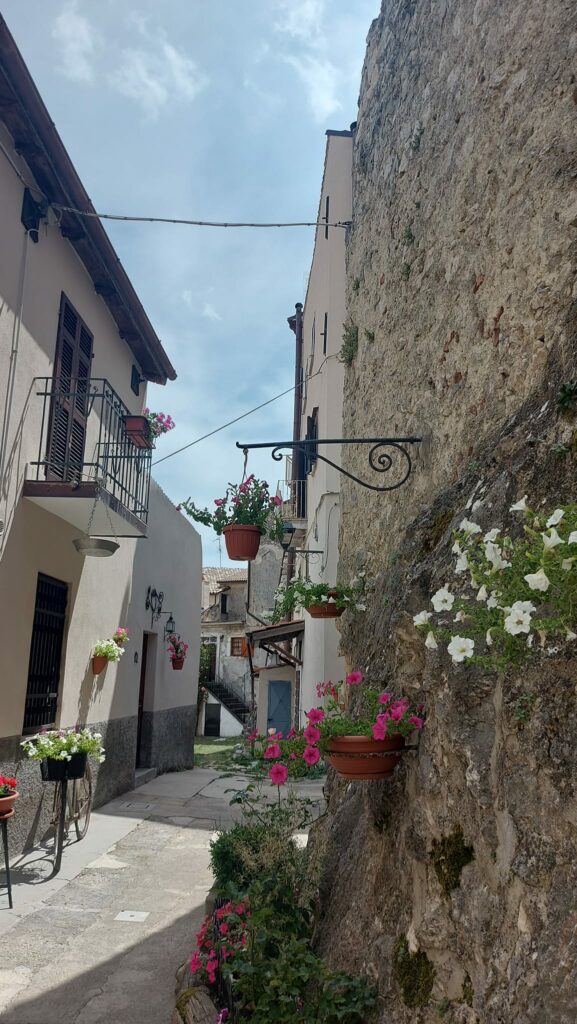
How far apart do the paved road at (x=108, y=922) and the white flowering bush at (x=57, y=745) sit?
0.99m

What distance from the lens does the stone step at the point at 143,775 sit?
1134 centimetres

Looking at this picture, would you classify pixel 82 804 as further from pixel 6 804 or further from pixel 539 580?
pixel 539 580

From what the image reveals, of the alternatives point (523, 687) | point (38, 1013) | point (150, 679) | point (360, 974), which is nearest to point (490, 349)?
point (523, 687)

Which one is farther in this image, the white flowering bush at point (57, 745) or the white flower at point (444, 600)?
the white flowering bush at point (57, 745)

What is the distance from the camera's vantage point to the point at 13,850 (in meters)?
7.05

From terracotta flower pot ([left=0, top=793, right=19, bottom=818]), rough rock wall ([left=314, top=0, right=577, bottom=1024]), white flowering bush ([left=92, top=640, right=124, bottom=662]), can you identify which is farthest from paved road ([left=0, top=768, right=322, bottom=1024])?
white flowering bush ([left=92, top=640, right=124, bottom=662])

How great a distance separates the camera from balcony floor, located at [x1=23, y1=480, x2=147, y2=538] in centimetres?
736

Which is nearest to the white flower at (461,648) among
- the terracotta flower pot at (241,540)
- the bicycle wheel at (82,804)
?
the terracotta flower pot at (241,540)

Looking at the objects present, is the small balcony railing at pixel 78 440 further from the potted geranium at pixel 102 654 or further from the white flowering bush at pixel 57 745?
the white flowering bush at pixel 57 745

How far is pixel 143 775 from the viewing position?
38.2 ft

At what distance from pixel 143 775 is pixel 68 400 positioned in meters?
6.20

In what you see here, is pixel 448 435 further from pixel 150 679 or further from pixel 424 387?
pixel 150 679

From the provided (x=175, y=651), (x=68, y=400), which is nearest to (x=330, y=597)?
(x=68, y=400)

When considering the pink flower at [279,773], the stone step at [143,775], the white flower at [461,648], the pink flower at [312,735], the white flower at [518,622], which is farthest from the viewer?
the stone step at [143,775]
